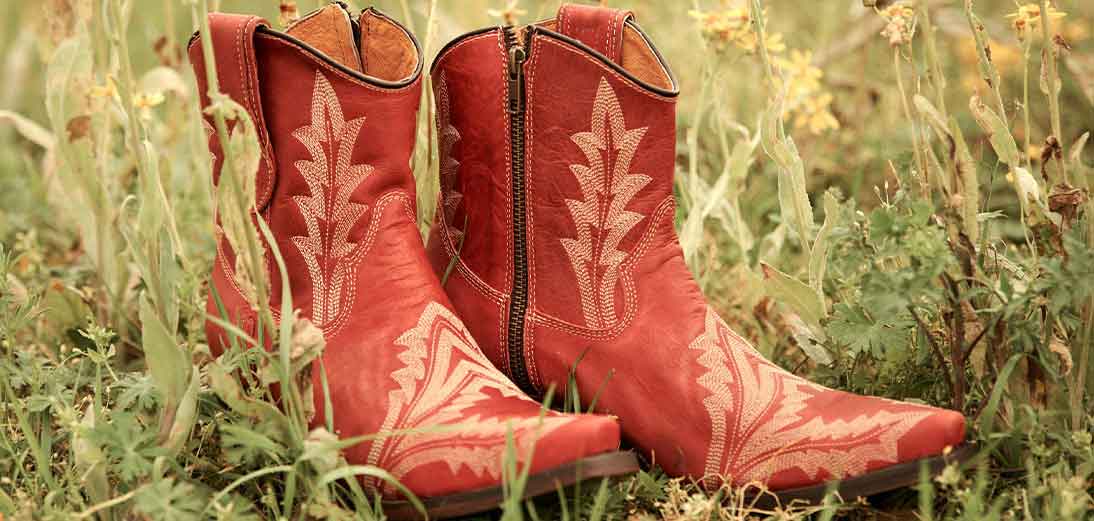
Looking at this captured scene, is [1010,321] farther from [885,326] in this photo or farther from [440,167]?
[440,167]

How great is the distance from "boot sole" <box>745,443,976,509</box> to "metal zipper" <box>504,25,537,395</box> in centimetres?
36

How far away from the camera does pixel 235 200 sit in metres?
1.19

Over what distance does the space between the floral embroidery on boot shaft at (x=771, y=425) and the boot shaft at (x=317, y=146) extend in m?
0.43

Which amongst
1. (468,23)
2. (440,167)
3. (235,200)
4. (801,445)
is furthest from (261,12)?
(801,445)

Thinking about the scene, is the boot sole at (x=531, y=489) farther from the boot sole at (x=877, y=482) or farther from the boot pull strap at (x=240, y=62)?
the boot pull strap at (x=240, y=62)

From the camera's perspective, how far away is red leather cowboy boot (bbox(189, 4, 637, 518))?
1227mm

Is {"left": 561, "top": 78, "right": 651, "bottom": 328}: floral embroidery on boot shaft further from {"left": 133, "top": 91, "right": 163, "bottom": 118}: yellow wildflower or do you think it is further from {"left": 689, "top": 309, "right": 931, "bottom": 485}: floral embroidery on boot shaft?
{"left": 133, "top": 91, "right": 163, "bottom": 118}: yellow wildflower

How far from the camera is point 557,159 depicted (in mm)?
1396

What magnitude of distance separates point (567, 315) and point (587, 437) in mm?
275

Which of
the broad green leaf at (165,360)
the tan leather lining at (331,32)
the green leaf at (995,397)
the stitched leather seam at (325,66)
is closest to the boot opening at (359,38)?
the tan leather lining at (331,32)

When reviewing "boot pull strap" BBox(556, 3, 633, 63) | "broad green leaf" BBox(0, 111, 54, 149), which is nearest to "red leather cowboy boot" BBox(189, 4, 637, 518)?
"boot pull strap" BBox(556, 3, 633, 63)

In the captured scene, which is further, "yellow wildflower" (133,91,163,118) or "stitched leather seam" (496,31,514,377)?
"yellow wildflower" (133,91,163,118)

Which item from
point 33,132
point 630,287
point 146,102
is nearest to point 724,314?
point 630,287

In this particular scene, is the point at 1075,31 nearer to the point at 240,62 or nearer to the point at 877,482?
the point at 877,482
